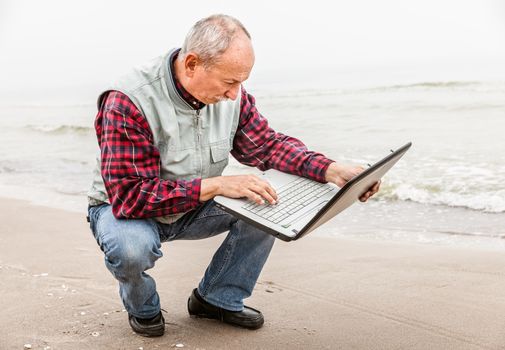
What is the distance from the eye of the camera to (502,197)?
5641 millimetres

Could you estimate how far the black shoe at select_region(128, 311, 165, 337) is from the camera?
2850 mm

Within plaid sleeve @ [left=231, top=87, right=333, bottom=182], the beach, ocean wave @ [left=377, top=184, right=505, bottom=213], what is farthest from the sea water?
plaid sleeve @ [left=231, top=87, right=333, bottom=182]

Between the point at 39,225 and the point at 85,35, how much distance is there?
27.7 meters

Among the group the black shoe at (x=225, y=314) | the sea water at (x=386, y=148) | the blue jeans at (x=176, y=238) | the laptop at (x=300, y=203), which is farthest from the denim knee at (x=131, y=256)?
the sea water at (x=386, y=148)

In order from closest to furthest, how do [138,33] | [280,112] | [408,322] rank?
[408,322]
[280,112]
[138,33]

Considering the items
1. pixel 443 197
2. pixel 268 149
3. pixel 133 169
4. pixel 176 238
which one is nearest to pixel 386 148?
pixel 443 197

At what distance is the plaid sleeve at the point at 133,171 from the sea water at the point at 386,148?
258 cm

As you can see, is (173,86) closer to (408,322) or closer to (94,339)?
(94,339)

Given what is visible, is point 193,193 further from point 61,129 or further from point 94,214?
point 61,129

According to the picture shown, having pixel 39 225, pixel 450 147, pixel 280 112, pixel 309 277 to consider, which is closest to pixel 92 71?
pixel 280 112

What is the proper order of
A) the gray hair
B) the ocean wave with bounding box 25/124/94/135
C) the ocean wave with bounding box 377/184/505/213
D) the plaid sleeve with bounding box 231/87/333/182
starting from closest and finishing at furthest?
the gray hair < the plaid sleeve with bounding box 231/87/333/182 < the ocean wave with bounding box 377/184/505/213 < the ocean wave with bounding box 25/124/94/135

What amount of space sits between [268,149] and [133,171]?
2.43 ft

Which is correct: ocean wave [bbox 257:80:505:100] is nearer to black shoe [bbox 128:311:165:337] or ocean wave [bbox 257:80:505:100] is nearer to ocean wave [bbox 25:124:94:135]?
ocean wave [bbox 25:124:94:135]

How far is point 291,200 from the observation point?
273 centimetres
